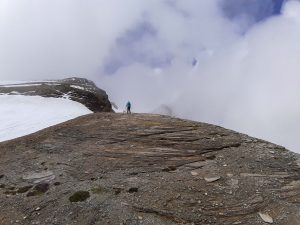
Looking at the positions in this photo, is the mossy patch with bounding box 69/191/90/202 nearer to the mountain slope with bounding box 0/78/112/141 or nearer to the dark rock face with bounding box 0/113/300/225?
the dark rock face with bounding box 0/113/300/225

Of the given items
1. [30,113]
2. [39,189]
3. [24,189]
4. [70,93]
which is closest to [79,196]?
[39,189]

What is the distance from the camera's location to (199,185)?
133 ft

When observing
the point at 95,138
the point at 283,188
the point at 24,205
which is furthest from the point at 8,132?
A: the point at 283,188

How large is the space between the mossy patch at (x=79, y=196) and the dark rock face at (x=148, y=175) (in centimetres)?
10

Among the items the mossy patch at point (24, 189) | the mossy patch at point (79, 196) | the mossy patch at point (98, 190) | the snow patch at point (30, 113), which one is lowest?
the mossy patch at point (24, 189)

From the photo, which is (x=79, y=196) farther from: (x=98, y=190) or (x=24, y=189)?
(x=24, y=189)

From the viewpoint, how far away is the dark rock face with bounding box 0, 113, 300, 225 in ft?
123

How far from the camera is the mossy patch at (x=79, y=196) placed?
40156 millimetres

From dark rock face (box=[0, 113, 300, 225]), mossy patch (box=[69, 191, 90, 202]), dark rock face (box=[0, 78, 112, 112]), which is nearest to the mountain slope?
dark rock face (box=[0, 78, 112, 112])

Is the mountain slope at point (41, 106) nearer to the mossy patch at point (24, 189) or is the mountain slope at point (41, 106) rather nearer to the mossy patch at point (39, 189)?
the mossy patch at point (24, 189)

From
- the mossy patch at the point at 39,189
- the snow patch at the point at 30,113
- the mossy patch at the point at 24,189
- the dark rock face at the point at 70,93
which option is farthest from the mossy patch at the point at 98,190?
the dark rock face at the point at 70,93

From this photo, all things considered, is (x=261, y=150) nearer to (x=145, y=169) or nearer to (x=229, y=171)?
(x=229, y=171)

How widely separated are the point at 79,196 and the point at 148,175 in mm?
6732

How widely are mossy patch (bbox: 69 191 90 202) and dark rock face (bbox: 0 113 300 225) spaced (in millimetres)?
98
